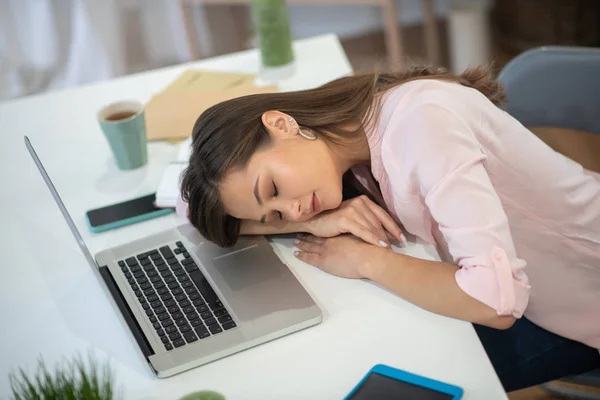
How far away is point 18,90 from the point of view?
3107 millimetres

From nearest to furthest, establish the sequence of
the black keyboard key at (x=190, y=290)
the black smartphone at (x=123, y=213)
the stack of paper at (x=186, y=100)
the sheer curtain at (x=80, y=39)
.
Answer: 1. the black keyboard key at (x=190, y=290)
2. the black smartphone at (x=123, y=213)
3. the stack of paper at (x=186, y=100)
4. the sheer curtain at (x=80, y=39)

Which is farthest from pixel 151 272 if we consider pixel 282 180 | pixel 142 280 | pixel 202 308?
pixel 282 180

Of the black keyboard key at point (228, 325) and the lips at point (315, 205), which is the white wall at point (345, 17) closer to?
the lips at point (315, 205)

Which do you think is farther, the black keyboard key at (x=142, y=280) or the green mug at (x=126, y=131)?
the green mug at (x=126, y=131)

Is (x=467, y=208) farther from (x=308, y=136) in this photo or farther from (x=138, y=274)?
(x=138, y=274)

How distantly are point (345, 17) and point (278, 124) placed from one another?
93.5 inches

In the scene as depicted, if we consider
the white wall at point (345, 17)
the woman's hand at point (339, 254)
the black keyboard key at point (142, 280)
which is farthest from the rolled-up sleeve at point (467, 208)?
the white wall at point (345, 17)

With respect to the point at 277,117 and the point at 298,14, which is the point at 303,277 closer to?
the point at 277,117

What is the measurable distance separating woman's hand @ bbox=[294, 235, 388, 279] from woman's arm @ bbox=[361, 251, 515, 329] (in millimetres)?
13

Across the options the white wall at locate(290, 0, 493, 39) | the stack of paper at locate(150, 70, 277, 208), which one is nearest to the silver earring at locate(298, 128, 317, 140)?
the stack of paper at locate(150, 70, 277, 208)

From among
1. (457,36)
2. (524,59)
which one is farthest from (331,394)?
(457,36)

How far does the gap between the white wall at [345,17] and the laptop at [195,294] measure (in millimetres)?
2292

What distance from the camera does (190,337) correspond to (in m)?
1.05

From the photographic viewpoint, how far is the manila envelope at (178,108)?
158 centimetres
